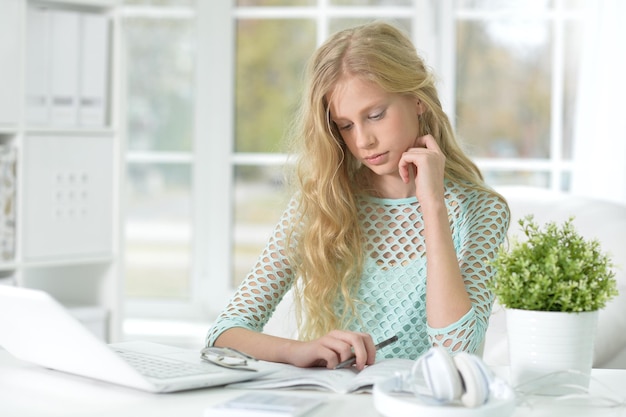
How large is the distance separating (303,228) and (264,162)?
5.82ft

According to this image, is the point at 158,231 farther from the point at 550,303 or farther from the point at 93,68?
the point at 550,303

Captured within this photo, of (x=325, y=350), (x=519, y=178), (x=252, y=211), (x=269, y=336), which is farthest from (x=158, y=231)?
(x=325, y=350)

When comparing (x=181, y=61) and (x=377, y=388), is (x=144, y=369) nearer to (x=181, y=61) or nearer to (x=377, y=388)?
(x=377, y=388)

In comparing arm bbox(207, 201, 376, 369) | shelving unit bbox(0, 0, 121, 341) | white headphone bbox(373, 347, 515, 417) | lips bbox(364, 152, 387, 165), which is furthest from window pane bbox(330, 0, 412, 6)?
white headphone bbox(373, 347, 515, 417)

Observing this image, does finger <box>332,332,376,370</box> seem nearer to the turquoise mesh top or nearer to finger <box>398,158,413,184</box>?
the turquoise mesh top

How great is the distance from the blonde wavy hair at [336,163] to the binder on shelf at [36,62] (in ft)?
4.58

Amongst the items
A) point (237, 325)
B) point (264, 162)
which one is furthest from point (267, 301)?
point (264, 162)

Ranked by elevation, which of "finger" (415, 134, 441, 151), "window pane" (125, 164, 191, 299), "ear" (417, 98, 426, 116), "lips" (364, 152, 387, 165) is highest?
"ear" (417, 98, 426, 116)

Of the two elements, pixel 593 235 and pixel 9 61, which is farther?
pixel 9 61

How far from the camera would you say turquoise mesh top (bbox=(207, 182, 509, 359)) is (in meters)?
1.80

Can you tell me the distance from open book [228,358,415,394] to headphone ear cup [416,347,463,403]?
0.41 ft

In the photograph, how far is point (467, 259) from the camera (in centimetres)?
179

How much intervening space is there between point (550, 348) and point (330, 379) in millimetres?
288

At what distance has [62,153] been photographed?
3.14 metres
